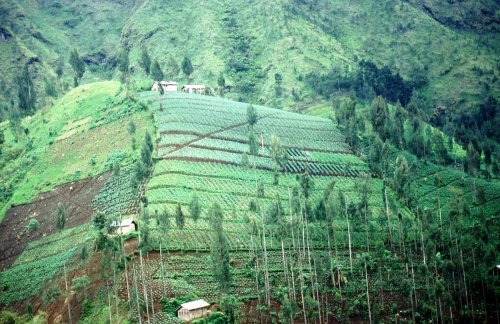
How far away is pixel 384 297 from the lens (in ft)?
278

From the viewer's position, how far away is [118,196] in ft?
338

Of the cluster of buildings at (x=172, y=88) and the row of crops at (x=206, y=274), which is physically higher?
the cluster of buildings at (x=172, y=88)

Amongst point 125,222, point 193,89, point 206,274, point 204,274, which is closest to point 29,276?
point 125,222

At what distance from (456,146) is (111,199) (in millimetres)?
81997

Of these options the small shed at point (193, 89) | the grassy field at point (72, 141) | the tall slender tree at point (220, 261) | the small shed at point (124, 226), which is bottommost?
the tall slender tree at point (220, 261)

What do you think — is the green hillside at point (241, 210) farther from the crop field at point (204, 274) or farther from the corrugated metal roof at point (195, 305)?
the corrugated metal roof at point (195, 305)

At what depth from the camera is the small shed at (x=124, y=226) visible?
88.9 meters

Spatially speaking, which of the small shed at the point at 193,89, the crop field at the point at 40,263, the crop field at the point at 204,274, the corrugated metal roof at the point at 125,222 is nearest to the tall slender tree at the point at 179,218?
the crop field at the point at 204,274

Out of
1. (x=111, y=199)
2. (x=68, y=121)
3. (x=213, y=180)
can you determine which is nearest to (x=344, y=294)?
A: (x=213, y=180)

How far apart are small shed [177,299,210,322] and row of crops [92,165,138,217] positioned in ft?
83.8

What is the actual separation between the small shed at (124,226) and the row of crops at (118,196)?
183 inches

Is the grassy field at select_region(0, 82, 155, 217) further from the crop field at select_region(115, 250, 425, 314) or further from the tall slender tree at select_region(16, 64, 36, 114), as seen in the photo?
the crop field at select_region(115, 250, 425, 314)

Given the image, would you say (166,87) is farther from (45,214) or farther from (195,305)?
(195,305)

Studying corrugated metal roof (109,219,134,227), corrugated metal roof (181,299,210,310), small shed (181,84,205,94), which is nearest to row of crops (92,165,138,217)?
corrugated metal roof (109,219,134,227)
